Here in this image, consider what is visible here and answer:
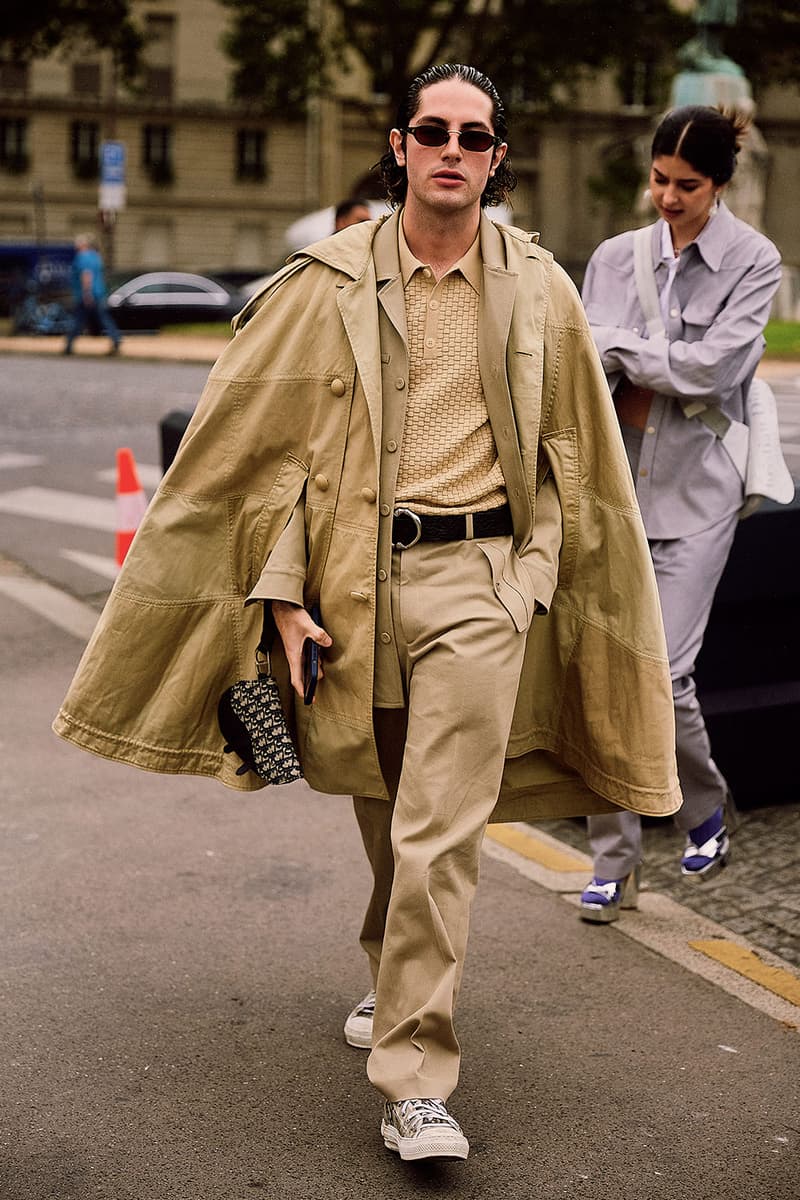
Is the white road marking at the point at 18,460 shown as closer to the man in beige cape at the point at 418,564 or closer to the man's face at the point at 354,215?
the man's face at the point at 354,215

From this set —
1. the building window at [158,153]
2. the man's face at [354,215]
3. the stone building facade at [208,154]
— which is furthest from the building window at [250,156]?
the man's face at [354,215]

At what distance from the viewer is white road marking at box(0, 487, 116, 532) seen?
37.0ft

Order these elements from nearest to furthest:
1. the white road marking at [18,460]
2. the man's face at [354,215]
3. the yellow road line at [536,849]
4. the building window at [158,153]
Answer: the yellow road line at [536,849]
the man's face at [354,215]
the white road marking at [18,460]
the building window at [158,153]

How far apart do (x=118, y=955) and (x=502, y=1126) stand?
1256mm

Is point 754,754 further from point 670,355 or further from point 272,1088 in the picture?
point 272,1088

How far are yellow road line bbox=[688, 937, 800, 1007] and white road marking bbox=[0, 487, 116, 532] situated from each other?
6.91 meters

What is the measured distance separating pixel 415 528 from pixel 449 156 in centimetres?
71

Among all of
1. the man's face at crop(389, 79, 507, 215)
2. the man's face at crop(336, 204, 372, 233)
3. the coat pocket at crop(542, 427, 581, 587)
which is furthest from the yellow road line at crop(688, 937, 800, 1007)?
the man's face at crop(336, 204, 372, 233)

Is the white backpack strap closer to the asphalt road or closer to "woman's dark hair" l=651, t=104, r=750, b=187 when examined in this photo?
"woman's dark hair" l=651, t=104, r=750, b=187

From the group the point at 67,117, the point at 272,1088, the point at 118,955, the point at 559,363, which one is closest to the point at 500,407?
the point at 559,363

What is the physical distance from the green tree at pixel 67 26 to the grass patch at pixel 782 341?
14.4m

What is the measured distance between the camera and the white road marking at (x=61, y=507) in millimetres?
11281

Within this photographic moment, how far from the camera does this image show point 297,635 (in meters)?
3.48

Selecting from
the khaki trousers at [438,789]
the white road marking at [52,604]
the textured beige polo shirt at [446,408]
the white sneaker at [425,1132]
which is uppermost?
the textured beige polo shirt at [446,408]
